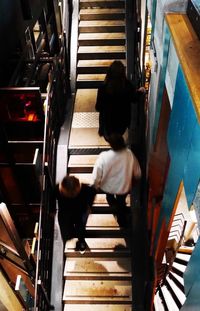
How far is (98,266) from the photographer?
5.93 meters

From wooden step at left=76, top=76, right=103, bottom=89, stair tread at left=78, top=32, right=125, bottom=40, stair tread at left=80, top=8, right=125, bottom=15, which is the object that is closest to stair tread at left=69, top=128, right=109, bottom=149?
wooden step at left=76, top=76, right=103, bottom=89

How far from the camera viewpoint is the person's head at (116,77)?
461cm

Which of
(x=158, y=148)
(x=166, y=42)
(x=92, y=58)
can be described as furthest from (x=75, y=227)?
(x=92, y=58)

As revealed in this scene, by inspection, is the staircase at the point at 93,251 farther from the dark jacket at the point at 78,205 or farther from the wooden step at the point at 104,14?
the wooden step at the point at 104,14

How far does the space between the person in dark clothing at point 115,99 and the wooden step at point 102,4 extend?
5165mm

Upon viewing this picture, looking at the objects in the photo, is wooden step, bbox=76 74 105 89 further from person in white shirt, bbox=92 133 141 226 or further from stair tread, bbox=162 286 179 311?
stair tread, bbox=162 286 179 311

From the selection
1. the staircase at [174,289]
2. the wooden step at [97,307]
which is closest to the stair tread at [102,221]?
the wooden step at [97,307]

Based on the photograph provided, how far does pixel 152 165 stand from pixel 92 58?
4477mm

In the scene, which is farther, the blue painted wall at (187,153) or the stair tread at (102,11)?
the stair tread at (102,11)

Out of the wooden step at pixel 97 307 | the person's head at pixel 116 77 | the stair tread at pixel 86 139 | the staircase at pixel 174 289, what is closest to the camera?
the person's head at pixel 116 77

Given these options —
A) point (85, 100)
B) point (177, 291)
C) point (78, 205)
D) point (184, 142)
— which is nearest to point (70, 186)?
point (78, 205)

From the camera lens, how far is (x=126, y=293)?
18.9ft

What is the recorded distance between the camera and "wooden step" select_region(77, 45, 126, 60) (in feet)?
28.6

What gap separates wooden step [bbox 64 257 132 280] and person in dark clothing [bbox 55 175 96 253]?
403mm
